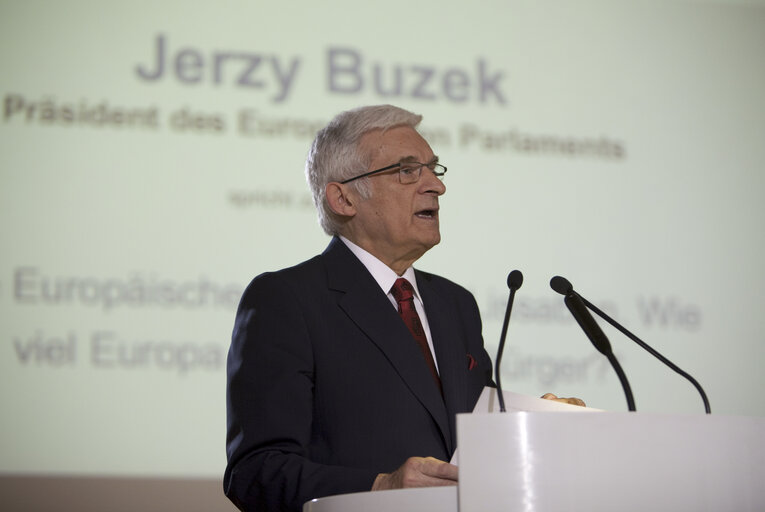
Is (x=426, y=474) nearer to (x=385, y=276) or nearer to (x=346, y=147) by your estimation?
(x=385, y=276)

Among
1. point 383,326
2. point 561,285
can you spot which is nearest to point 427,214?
point 383,326

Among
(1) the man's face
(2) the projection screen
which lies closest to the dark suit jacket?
(1) the man's face

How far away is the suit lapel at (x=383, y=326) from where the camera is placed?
6.86 feet

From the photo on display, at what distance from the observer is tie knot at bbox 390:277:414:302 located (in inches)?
93.0

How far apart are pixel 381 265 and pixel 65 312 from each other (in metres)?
1.66

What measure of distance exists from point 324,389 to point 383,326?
9.0 inches

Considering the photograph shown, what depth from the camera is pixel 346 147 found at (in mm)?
2523

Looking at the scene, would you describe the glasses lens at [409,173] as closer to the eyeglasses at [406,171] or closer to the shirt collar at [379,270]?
the eyeglasses at [406,171]

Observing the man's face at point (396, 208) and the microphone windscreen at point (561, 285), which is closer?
the microphone windscreen at point (561, 285)

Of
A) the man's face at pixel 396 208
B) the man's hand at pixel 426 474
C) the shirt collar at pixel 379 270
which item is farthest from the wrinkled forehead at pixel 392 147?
the man's hand at pixel 426 474

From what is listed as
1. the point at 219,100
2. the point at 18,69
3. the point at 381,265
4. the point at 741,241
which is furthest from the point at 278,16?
the point at 741,241

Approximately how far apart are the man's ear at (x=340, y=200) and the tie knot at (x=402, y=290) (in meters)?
0.25

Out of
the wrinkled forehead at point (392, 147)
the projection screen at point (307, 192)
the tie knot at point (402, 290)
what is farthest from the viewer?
the projection screen at point (307, 192)

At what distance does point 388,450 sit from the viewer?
2.00 meters
